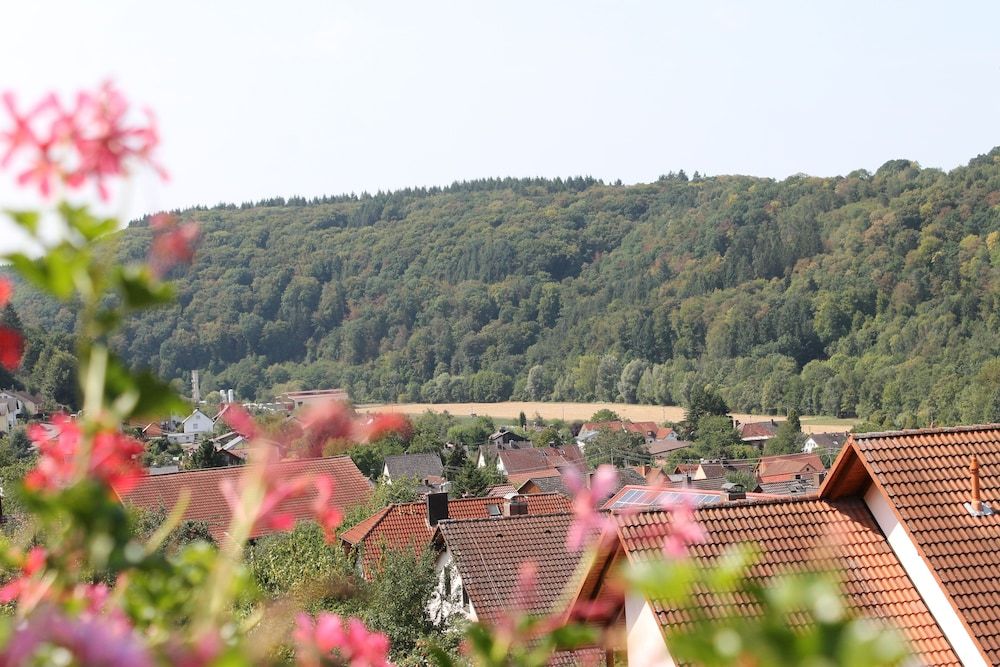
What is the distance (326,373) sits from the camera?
131375 millimetres

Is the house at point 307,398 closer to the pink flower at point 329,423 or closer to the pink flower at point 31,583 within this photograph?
the pink flower at point 329,423

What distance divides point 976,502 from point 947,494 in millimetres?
204

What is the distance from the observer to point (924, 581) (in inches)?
339

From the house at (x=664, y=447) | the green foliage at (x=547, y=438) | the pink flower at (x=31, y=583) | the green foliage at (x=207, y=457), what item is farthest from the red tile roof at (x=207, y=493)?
the green foliage at (x=547, y=438)

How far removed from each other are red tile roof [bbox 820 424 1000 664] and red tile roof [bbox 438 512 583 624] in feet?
30.1

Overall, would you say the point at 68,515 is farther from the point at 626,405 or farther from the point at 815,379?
the point at 626,405

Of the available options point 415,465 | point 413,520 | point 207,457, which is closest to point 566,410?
point 415,465

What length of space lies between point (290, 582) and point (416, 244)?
155 meters

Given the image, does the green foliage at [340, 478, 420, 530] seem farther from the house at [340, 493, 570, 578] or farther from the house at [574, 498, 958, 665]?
the house at [574, 498, 958, 665]

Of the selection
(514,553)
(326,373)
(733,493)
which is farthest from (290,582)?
(326,373)

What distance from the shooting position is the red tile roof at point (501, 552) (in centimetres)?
1872

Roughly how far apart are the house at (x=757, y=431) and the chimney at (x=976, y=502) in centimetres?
7744

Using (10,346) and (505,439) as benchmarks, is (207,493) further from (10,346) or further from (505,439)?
(505,439)

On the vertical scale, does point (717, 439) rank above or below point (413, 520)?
below
